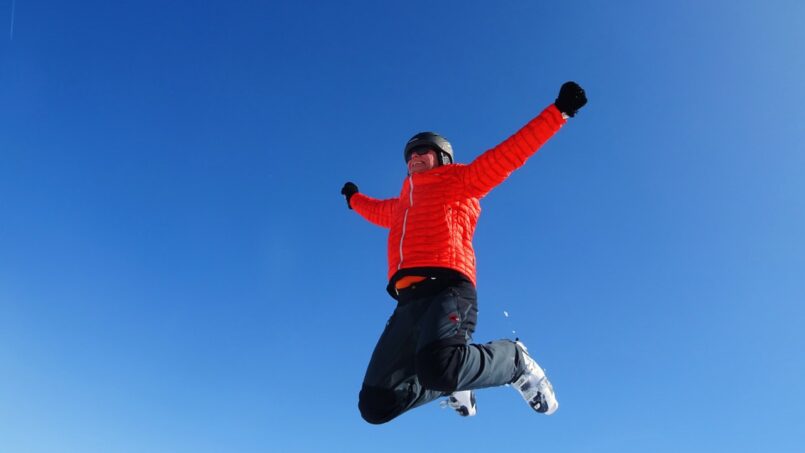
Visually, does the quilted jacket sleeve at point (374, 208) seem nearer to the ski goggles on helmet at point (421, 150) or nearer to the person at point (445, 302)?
the ski goggles on helmet at point (421, 150)

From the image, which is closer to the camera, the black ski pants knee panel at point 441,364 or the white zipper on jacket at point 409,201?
the black ski pants knee panel at point 441,364

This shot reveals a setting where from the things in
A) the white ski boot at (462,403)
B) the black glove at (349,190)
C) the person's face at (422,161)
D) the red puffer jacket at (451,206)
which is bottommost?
the white ski boot at (462,403)

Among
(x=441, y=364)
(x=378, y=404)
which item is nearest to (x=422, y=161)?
(x=441, y=364)

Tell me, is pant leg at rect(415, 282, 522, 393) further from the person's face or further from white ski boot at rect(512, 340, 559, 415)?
the person's face

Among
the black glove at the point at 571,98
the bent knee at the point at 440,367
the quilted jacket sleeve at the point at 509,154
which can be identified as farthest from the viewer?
the quilted jacket sleeve at the point at 509,154

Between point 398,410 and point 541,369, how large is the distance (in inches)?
50.9

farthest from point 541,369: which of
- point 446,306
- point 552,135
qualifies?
point 552,135

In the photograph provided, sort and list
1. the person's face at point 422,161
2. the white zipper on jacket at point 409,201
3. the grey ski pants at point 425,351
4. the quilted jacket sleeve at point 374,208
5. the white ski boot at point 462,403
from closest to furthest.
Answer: the grey ski pants at point 425,351 → the white zipper on jacket at point 409,201 → the white ski boot at point 462,403 → the person's face at point 422,161 → the quilted jacket sleeve at point 374,208

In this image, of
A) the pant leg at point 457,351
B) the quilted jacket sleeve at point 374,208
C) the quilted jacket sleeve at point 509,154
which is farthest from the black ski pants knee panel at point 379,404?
the quilted jacket sleeve at point 374,208

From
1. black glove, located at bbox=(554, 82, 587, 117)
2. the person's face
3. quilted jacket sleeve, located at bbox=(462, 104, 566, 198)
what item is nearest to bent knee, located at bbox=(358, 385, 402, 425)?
quilted jacket sleeve, located at bbox=(462, 104, 566, 198)

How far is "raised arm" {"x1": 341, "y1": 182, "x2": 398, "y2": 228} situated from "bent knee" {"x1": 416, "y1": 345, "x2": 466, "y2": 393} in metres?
2.28

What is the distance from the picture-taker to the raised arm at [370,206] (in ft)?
19.6

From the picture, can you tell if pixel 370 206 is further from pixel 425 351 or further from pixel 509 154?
pixel 425 351

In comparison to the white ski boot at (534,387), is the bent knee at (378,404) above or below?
below
